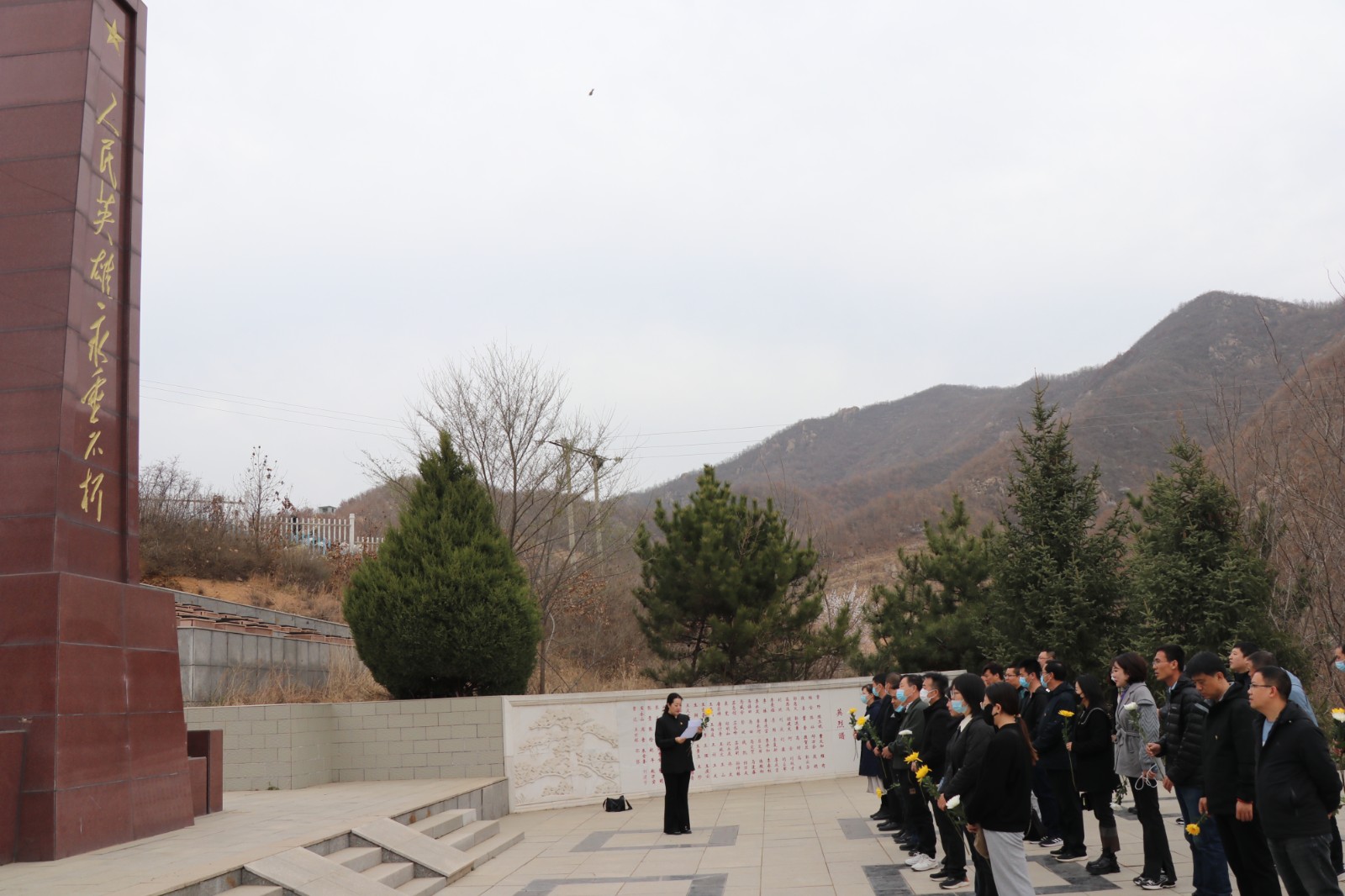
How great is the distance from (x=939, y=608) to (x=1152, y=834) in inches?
387

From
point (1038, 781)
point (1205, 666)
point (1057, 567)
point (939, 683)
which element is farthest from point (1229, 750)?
point (1057, 567)

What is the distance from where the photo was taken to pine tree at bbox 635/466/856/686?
1581 centimetres

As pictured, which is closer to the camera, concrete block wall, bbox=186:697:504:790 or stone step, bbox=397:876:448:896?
stone step, bbox=397:876:448:896

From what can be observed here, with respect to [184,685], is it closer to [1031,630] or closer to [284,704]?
[284,704]

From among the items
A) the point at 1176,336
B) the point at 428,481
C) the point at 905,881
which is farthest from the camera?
the point at 1176,336

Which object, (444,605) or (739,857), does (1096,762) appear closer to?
(739,857)

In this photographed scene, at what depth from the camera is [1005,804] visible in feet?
17.4

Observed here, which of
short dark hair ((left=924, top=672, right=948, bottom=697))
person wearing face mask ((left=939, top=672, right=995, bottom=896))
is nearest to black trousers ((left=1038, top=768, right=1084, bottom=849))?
short dark hair ((left=924, top=672, right=948, bottom=697))

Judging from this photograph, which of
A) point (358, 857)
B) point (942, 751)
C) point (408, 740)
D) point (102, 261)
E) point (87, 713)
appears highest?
point (102, 261)

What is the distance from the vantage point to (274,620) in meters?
17.9

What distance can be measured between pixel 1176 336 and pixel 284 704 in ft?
187

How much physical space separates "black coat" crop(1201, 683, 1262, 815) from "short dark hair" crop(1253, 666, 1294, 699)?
0.56 m

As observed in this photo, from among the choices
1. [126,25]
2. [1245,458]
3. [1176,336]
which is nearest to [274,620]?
[126,25]

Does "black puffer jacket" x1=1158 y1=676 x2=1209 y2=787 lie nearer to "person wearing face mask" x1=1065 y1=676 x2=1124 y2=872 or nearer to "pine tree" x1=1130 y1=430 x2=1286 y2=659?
"person wearing face mask" x1=1065 y1=676 x2=1124 y2=872
